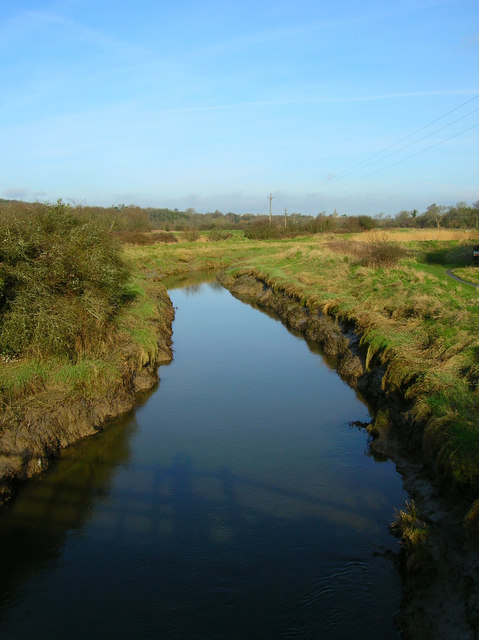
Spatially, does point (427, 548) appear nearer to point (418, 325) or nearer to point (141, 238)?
point (418, 325)

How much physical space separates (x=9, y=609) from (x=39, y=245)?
8410 mm

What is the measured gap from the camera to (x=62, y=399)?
1128 centimetres

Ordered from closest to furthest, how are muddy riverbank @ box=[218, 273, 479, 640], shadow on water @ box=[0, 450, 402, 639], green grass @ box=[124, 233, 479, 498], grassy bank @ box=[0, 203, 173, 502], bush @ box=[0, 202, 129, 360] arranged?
muddy riverbank @ box=[218, 273, 479, 640] → shadow on water @ box=[0, 450, 402, 639] → green grass @ box=[124, 233, 479, 498] → grassy bank @ box=[0, 203, 173, 502] → bush @ box=[0, 202, 129, 360]

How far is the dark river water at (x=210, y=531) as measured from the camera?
6281 millimetres

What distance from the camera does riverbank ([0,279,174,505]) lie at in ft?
31.4

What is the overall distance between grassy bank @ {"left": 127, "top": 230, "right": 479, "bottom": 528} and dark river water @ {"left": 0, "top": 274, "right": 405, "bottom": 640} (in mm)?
1360

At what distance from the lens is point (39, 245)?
12602 mm

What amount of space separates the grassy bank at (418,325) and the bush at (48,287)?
7.76 metres

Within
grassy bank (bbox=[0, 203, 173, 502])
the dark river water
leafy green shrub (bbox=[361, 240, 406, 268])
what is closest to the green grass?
leafy green shrub (bbox=[361, 240, 406, 268])

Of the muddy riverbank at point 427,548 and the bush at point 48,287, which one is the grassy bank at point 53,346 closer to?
the bush at point 48,287

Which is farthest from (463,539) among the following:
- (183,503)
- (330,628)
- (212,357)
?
(212,357)

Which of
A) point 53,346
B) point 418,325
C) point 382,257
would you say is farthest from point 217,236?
point 53,346

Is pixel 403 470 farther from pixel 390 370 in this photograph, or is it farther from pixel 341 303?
pixel 341 303

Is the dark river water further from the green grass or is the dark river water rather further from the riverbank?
the green grass
